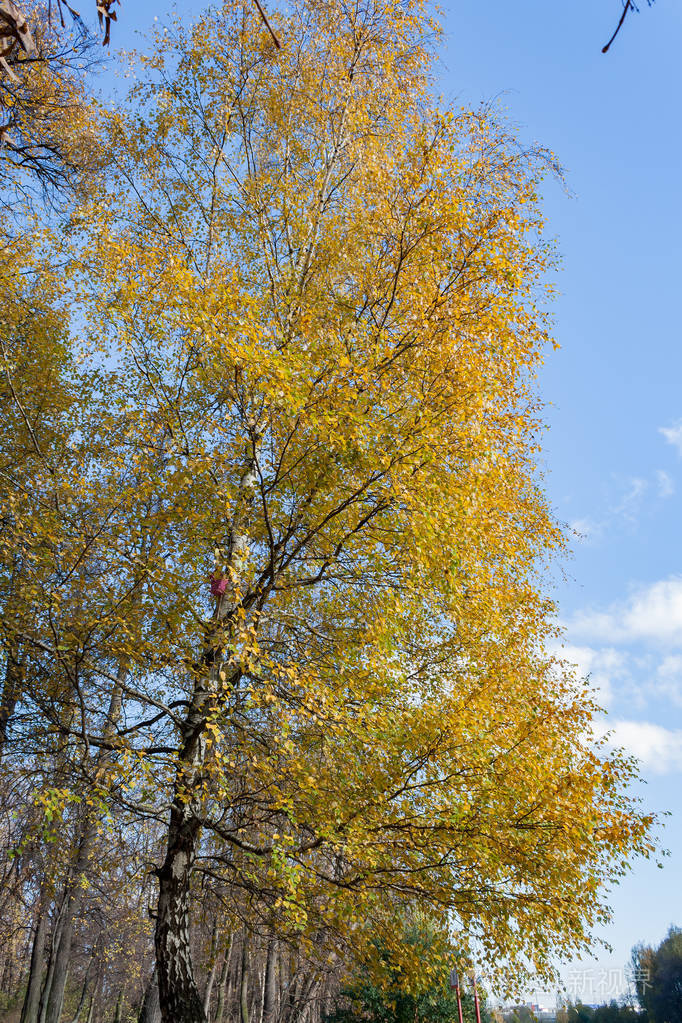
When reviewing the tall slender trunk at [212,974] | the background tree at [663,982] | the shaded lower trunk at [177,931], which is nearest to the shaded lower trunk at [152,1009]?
the tall slender trunk at [212,974]

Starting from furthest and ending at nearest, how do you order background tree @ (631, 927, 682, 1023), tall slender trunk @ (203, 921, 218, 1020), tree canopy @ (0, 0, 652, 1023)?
background tree @ (631, 927, 682, 1023) < tall slender trunk @ (203, 921, 218, 1020) < tree canopy @ (0, 0, 652, 1023)

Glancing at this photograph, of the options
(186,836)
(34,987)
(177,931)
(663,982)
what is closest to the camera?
(177,931)

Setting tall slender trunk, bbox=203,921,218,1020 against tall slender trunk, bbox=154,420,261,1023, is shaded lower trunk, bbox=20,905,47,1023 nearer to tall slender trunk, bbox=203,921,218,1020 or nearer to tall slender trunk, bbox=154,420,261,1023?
tall slender trunk, bbox=203,921,218,1020

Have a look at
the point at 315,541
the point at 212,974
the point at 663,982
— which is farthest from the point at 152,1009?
the point at 663,982

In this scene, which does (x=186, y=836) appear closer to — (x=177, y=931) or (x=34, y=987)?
(x=177, y=931)

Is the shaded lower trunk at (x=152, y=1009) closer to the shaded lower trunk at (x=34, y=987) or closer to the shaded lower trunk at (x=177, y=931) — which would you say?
the shaded lower trunk at (x=34, y=987)

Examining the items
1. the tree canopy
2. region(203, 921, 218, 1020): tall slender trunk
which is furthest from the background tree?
the tree canopy

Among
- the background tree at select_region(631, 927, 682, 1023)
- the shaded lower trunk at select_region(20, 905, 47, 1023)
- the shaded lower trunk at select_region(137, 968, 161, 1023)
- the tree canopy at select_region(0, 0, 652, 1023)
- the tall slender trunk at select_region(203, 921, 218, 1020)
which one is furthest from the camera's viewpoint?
the background tree at select_region(631, 927, 682, 1023)

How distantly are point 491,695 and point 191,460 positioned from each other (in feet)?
11.9

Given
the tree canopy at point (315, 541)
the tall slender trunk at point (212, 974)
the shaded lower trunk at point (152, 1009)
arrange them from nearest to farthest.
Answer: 1. the tree canopy at point (315, 541)
2. the tall slender trunk at point (212, 974)
3. the shaded lower trunk at point (152, 1009)

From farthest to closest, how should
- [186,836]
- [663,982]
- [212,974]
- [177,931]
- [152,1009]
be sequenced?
[663,982], [212,974], [152,1009], [186,836], [177,931]

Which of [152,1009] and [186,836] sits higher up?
[186,836]

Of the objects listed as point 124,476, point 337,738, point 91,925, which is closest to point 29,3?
point 124,476

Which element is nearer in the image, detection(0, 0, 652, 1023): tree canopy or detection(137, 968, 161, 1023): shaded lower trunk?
detection(0, 0, 652, 1023): tree canopy
